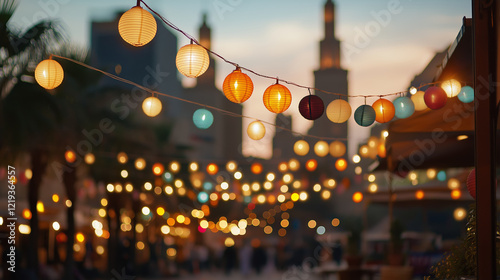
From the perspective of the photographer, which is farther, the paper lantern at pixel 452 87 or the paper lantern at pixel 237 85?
the paper lantern at pixel 452 87

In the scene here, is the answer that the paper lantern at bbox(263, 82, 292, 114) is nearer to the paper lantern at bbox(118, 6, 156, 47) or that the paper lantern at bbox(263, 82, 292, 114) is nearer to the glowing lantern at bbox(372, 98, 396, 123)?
the glowing lantern at bbox(372, 98, 396, 123)

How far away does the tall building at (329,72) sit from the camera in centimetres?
9594

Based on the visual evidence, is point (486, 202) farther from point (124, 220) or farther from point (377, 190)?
point (124, 220)

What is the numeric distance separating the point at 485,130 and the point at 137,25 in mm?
3588

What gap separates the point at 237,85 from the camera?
792cm

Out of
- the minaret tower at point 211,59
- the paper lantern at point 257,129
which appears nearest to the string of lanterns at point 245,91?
the paper lantern at point 257,129

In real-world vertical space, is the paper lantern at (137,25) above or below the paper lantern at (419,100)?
above

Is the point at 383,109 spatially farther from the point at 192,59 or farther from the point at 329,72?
the point at 329,72

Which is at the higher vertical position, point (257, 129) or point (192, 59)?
point (192, 59)

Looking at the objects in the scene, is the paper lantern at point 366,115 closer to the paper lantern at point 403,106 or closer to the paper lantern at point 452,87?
the paper lantern at point 403,106

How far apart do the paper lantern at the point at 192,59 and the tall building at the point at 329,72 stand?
3445 inches

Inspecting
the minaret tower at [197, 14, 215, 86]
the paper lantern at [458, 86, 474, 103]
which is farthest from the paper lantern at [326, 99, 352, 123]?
the minaret tower at [197, 14, 215, 86]

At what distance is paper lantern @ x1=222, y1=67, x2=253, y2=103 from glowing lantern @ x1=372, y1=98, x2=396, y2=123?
2353 mm

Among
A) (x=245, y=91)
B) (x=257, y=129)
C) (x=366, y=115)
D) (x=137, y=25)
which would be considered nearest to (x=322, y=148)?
(x=257, y=129)
